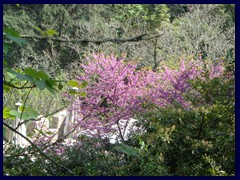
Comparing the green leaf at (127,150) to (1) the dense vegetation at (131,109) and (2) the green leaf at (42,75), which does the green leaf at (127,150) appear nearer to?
(1) the dense vegetation at (131,109)

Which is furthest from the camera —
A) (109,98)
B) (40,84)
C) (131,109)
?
(109,98)

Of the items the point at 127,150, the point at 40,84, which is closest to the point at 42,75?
the point at 40,84

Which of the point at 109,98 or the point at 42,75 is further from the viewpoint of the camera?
the point at 109,98

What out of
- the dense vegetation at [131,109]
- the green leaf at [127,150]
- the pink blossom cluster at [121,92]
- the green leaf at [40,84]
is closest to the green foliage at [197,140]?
the dense vegetation at [131,109]

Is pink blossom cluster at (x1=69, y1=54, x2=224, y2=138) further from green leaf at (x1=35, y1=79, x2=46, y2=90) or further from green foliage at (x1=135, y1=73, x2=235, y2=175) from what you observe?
green leaf at (x1=35, y1=79, x2=46, y2=90)

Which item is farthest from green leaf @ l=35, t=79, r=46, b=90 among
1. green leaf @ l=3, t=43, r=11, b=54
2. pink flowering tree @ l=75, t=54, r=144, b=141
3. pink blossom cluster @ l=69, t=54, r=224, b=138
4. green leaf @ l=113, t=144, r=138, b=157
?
pink flowering tree @ l=75, t=54, r=144, b=141

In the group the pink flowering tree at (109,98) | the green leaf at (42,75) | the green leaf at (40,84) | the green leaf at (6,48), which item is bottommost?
the pink flowering tree at (109,98)

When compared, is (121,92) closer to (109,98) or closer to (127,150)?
(109,98)

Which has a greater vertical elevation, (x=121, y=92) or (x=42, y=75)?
(x=42, y=75)

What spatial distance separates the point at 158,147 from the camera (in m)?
2.20

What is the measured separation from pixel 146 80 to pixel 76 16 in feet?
18.2

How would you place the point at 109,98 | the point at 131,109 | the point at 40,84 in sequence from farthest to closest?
the point at 109,98
the point at 131,109
the point at 40,84
